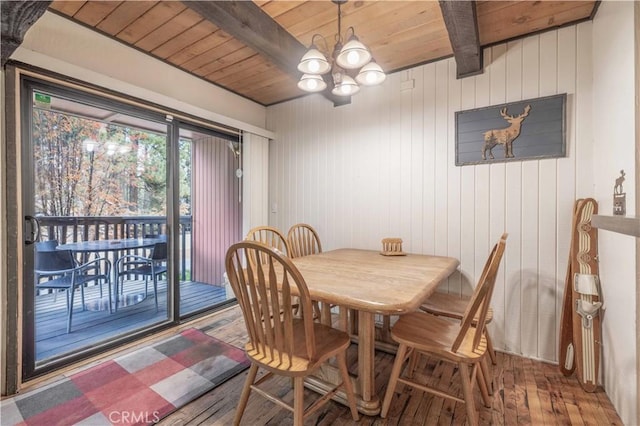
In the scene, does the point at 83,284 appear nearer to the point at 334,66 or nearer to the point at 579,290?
the point at 334,66

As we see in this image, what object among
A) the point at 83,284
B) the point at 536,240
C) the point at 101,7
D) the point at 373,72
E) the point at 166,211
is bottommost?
the point at 83,284

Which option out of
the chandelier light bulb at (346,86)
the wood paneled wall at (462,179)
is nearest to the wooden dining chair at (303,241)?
the wood paneled wall at (462,179)

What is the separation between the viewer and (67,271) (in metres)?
2.20

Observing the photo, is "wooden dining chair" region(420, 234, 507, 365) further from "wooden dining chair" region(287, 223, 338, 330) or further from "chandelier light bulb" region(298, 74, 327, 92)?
"chandelier light bulb" region(298, 74, 327, 92)

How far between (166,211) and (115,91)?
1036 millimetres

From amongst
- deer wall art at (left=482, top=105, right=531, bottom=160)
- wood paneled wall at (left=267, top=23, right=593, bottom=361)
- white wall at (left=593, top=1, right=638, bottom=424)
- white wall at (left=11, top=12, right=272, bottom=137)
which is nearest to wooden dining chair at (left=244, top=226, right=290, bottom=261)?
wood paneled wall at (left=267, top=23, right=593, bottom=361)

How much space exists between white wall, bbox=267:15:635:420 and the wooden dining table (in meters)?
0.50

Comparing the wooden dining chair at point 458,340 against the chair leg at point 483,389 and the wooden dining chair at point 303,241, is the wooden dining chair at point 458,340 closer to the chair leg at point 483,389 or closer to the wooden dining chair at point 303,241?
the chair leg at point 483,389

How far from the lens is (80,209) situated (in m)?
2.16

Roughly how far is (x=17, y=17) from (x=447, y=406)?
2.52m

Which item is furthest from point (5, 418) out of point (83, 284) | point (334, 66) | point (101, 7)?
point (334, 66)

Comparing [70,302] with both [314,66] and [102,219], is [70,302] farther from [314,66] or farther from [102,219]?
[314,66]

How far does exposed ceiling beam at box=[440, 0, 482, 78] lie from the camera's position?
160 cm

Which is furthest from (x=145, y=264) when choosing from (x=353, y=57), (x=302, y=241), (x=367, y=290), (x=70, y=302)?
(x=353, y=57)
